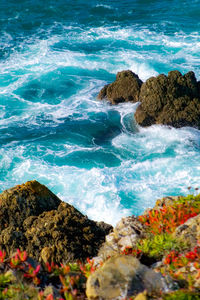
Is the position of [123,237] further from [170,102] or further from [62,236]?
[170,102]

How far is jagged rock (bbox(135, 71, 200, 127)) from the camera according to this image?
20.1 meters

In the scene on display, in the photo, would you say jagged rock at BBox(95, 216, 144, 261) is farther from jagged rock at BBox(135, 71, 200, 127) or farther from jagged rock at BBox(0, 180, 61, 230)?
jagged rock at BBox(135, 71, 200, 127)

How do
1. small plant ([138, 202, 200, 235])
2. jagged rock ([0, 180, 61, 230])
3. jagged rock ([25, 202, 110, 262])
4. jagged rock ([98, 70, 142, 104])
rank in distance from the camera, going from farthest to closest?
jagged rock ([98, 70, 142, 104]) < jagged rock ([0, 180, 61, 230]) < jagged rock ([25, 202, 110, 262]) < small plant ([138, 202, 200, 235])

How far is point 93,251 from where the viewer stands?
28.4 ft

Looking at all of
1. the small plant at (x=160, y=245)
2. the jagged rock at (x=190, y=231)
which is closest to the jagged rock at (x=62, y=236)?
the small plant at (x=160, y=245)

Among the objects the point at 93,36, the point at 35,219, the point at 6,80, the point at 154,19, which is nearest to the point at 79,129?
the point at 6,80

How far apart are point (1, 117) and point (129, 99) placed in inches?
369

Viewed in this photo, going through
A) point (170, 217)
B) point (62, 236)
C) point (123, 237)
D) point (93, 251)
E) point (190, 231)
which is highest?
point (190, 231)

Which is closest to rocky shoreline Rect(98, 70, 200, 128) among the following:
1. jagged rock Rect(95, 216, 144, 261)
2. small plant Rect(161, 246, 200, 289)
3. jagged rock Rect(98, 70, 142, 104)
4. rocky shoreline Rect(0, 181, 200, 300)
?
jagged rock Rect(98, 70, 142, 104)

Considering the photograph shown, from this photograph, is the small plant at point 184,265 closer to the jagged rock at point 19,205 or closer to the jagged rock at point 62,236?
the jagged rock at point 62,236

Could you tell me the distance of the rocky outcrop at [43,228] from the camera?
28.0ft

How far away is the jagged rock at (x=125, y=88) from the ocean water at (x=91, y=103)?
0.75 metres

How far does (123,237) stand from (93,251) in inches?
37.3

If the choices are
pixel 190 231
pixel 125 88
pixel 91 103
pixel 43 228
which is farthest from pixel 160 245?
pixel 91 103
